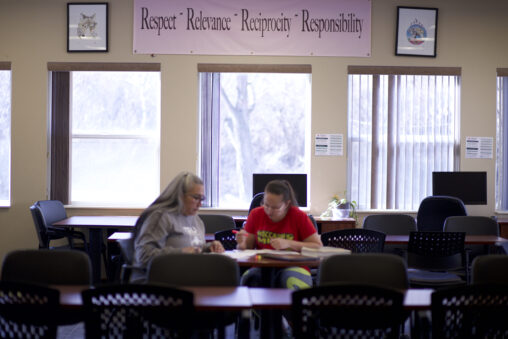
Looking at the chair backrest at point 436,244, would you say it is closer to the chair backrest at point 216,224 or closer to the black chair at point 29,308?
the chair backrest at point 216,224

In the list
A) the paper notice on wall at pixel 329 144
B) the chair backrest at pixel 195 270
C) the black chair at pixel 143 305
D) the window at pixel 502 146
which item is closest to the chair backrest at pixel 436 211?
the paper notice on wall at pixel 329 144

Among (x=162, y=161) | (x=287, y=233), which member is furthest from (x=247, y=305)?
(x=162, y=161)

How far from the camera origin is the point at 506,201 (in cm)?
667

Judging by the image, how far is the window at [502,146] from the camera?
6.66m

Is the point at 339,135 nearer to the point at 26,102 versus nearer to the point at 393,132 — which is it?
the point at 393,132

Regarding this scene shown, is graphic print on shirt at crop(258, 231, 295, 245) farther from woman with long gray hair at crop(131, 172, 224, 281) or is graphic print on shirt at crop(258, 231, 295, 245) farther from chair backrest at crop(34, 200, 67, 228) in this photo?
chair backrest at crop(34, 200, 67, 228)

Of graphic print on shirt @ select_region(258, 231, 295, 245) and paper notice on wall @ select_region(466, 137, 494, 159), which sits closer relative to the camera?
graphic print on shirt @ select_region(258, 231, 295, 245)

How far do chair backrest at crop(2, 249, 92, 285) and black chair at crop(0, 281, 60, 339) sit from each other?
0.50m

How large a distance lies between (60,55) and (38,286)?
4.79 m

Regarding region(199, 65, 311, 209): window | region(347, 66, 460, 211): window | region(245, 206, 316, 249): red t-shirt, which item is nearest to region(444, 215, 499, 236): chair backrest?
region(347, 66, 460, 211): window

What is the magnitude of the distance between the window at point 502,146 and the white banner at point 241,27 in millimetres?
1912

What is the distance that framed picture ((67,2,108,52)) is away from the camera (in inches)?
251

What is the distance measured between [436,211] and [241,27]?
124 inches

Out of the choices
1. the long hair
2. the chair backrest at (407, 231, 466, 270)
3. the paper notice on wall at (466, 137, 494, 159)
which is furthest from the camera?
the paper notice on wall at (466, 137, 494, 159)
